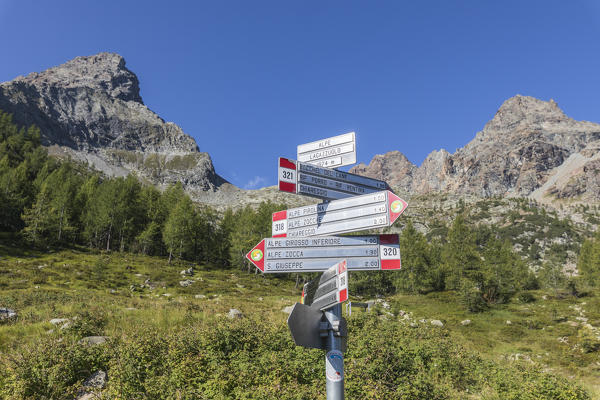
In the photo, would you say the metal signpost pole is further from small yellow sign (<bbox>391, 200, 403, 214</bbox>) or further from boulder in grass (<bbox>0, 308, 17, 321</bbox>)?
boulder in grass (<bbox>0, 308, 17, 321</bbox>)

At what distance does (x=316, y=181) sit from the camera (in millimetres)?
5512

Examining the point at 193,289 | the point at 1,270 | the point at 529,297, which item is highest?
the point at 1,270

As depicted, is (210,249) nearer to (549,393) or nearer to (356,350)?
(356,350)

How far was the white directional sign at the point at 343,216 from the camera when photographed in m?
4.74

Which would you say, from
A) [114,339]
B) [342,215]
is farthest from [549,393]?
[114,339]

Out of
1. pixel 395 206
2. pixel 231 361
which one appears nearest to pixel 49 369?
pixel 231 361

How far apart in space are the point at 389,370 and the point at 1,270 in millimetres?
35997

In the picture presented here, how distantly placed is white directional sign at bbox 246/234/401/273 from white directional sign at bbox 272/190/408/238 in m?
0.19

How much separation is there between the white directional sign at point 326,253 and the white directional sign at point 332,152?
4.79 feet

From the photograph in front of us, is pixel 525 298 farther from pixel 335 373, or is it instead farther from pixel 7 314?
pixel 7 314

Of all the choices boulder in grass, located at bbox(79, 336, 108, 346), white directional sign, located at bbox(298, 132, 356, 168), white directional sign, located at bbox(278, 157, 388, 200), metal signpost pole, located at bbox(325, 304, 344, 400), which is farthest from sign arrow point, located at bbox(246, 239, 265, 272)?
boulder in grass, located at bbox(79, 336, 108, 346)

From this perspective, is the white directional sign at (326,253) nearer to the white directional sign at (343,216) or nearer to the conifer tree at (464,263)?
the white directional sign at (343,216)

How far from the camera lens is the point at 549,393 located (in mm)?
8164

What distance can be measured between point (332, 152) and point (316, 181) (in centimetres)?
74
